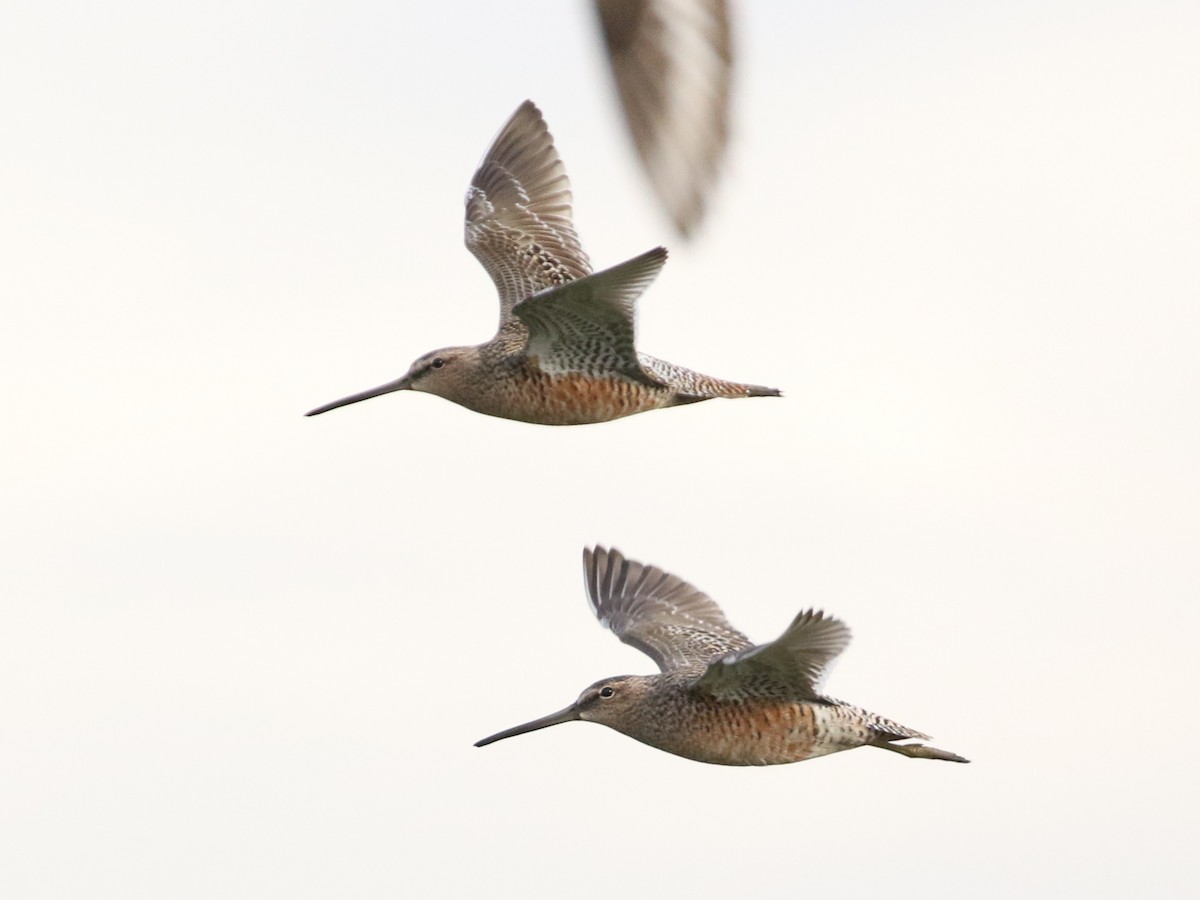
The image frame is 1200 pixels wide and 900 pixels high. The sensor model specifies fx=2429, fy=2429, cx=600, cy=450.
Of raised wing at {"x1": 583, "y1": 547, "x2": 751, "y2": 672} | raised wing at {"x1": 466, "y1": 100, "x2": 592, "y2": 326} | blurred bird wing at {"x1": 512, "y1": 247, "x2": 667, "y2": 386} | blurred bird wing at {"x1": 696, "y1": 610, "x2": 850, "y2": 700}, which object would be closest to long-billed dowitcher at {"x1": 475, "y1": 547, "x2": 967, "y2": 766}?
blurred bird wing at {"x1": 696, "y1": 610, "x2": 850, "y2": 700}

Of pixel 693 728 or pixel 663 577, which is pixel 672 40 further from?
pixel 663 577

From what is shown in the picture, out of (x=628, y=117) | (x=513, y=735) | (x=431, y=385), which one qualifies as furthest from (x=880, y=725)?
(x=628, y=117)

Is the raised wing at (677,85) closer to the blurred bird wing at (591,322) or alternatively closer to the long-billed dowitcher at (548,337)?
the long-billed dowitcher at (548,337)

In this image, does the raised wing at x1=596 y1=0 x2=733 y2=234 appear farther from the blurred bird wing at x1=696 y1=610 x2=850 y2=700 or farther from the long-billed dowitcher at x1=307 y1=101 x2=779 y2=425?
the blurred bird wing at x1=696 y1=610 x2=850 y2=700

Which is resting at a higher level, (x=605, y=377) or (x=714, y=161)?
(x=605, y=377)

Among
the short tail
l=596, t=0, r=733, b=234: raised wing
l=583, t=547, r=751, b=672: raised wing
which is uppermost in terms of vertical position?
l=583, t=547, r=751, b=672: raised wing

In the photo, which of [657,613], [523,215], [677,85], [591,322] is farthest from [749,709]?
[677,85]

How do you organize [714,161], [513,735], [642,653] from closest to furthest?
[714,161] → [513,735] → [642,653]

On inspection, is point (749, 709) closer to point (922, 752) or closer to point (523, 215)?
point (922, 752)
